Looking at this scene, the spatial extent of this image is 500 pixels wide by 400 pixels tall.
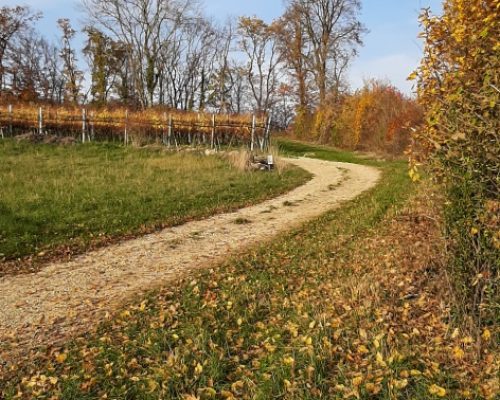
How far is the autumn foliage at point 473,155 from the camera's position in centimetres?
333

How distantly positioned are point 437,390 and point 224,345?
1.85 m

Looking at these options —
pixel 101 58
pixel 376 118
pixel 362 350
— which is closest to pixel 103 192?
pixel 362 350

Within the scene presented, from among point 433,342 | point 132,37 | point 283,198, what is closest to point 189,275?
point 433,342

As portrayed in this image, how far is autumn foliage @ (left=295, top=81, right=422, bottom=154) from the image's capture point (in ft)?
83.4

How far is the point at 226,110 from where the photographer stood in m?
52.7

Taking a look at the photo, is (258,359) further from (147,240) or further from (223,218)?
(223,218)

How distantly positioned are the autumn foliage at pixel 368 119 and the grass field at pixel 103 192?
1251 centimetres

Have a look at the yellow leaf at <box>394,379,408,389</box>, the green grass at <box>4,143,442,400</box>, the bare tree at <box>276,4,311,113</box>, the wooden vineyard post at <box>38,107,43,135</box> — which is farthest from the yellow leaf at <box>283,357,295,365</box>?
the bare tree at <box>276,4,311,113</box>

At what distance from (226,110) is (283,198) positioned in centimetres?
→ 4329

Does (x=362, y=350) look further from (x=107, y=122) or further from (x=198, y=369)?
(x=107, y=122)

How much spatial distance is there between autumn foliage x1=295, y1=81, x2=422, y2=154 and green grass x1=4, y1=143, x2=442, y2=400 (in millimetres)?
20880

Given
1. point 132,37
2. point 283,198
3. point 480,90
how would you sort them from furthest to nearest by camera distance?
point 132,37 → point 283,198 → point 480,90

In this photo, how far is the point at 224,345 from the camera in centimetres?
399

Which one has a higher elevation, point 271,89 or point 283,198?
point 271,89
